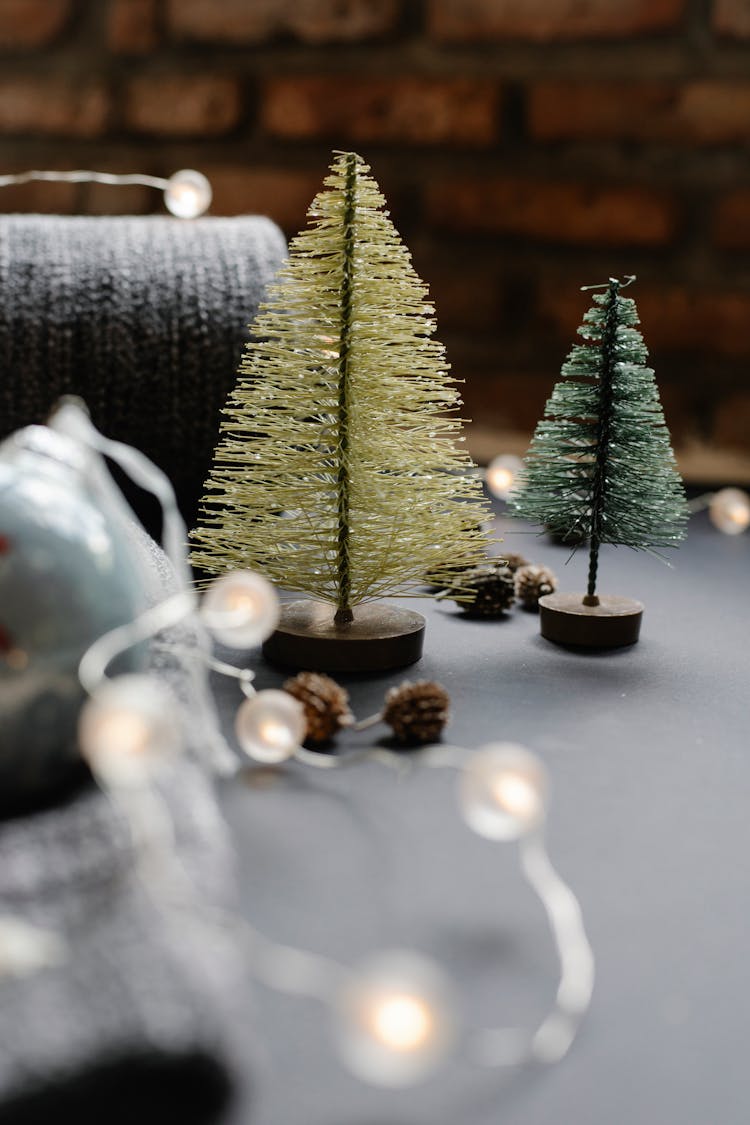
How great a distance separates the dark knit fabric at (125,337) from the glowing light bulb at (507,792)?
0.43m

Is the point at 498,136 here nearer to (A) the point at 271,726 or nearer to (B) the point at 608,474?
(B) the point at 608,474

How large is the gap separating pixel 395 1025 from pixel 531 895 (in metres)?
0.11

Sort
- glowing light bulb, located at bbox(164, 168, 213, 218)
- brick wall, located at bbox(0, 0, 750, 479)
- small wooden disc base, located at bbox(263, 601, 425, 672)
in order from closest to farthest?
small wooden disc base, located at bbox(263, 601, 425, 672)
glowing light bulb, located at bbox(164, 168, 213, 218)
brick wall, located at bbox(0, 0, 750, 479)

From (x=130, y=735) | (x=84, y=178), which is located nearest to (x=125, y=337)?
(x=84, y=178)

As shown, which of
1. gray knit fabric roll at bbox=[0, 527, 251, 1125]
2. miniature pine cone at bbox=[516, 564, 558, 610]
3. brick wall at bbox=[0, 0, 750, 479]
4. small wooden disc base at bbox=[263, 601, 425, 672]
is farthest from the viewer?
brick wall at bbox=[0, 0, 750, 479]

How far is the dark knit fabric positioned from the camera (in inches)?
27.4

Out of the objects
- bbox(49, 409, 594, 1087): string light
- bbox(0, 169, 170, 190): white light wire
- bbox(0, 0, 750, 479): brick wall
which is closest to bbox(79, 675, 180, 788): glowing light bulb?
bbox(49, 409, 594, 1087): string light

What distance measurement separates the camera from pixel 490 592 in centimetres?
62

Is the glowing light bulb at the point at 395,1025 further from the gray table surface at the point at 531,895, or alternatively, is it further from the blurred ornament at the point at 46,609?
the blurred ornament at the point at 46,609

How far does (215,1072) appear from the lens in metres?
0.24

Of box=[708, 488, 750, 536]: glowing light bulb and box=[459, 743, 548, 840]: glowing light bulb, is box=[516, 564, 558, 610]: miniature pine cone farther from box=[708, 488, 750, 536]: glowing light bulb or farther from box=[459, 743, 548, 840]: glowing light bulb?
box=[459, 743, 548, 840]: glowing light bulb

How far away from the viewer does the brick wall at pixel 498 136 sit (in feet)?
3.26

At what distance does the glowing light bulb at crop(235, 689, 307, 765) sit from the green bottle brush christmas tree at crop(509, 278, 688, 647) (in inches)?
8.8

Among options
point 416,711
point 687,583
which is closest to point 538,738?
point 416,711
